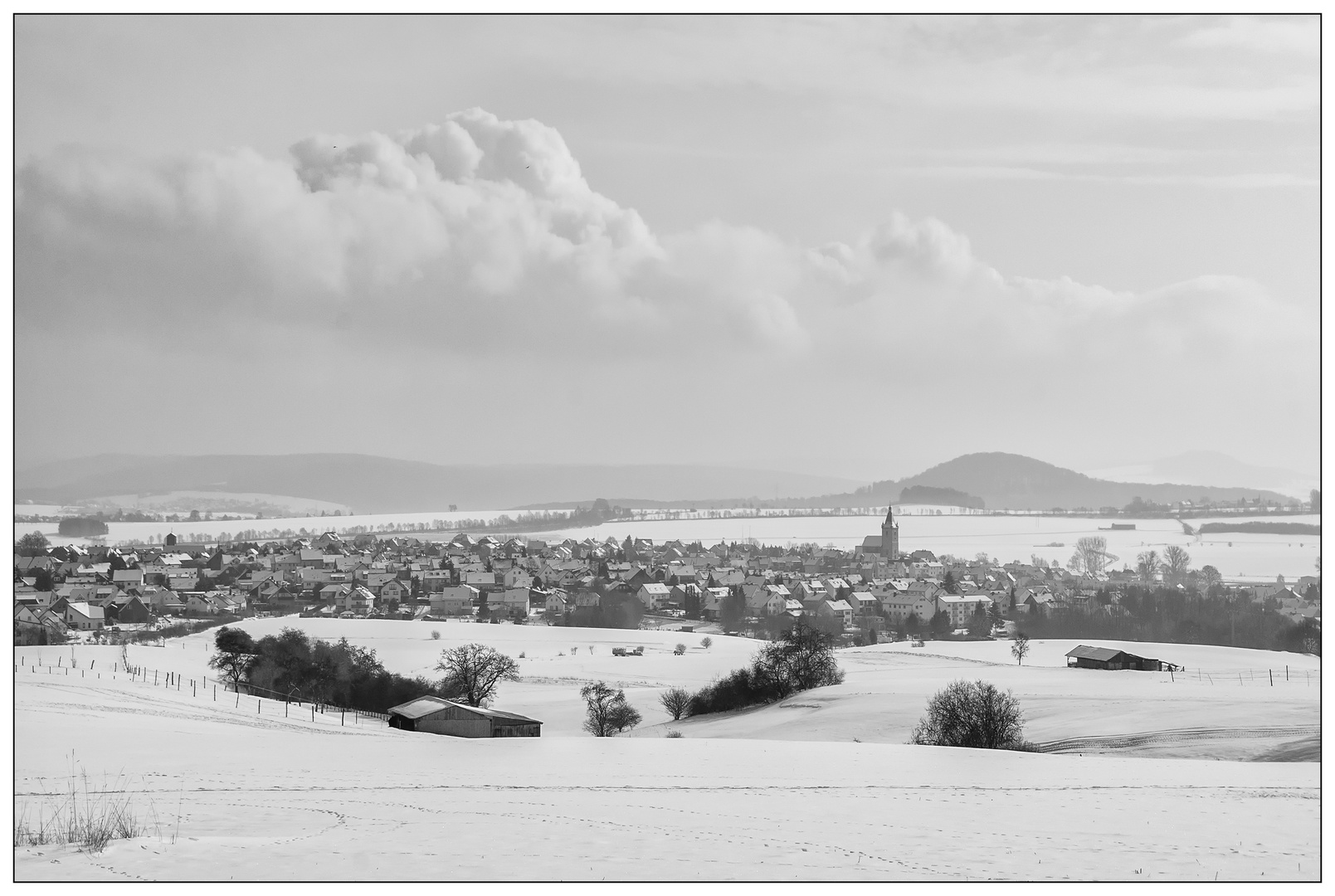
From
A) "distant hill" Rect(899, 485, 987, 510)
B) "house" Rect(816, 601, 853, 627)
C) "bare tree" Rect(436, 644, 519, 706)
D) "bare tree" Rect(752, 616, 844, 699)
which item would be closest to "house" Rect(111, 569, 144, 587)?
"bare tree" Rect(436, 644, 519, 706)

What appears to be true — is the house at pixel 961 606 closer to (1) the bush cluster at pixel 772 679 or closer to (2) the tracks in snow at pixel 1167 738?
(1) the bush cluster at pixel 772 679

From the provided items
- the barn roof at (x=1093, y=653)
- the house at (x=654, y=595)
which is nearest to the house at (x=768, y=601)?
the house at (x=654, y=595)

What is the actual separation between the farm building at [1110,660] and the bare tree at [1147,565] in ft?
21.2

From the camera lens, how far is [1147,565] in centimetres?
2375

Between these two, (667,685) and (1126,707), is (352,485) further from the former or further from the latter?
(1126,707)

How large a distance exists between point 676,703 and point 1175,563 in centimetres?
1532

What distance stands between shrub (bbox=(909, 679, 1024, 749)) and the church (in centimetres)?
1235

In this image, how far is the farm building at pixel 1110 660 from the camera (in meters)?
15.9

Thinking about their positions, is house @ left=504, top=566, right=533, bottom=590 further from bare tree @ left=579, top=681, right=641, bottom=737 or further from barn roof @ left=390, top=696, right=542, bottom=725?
barn roof @ left=390, top=696, right=542, bottom=725

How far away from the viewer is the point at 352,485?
21969mm

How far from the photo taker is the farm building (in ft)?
52.2

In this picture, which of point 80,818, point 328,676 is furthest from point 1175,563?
point 80,818

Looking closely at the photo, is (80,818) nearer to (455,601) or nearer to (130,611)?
(130,611)

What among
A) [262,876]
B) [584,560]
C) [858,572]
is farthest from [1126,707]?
[584,560]
